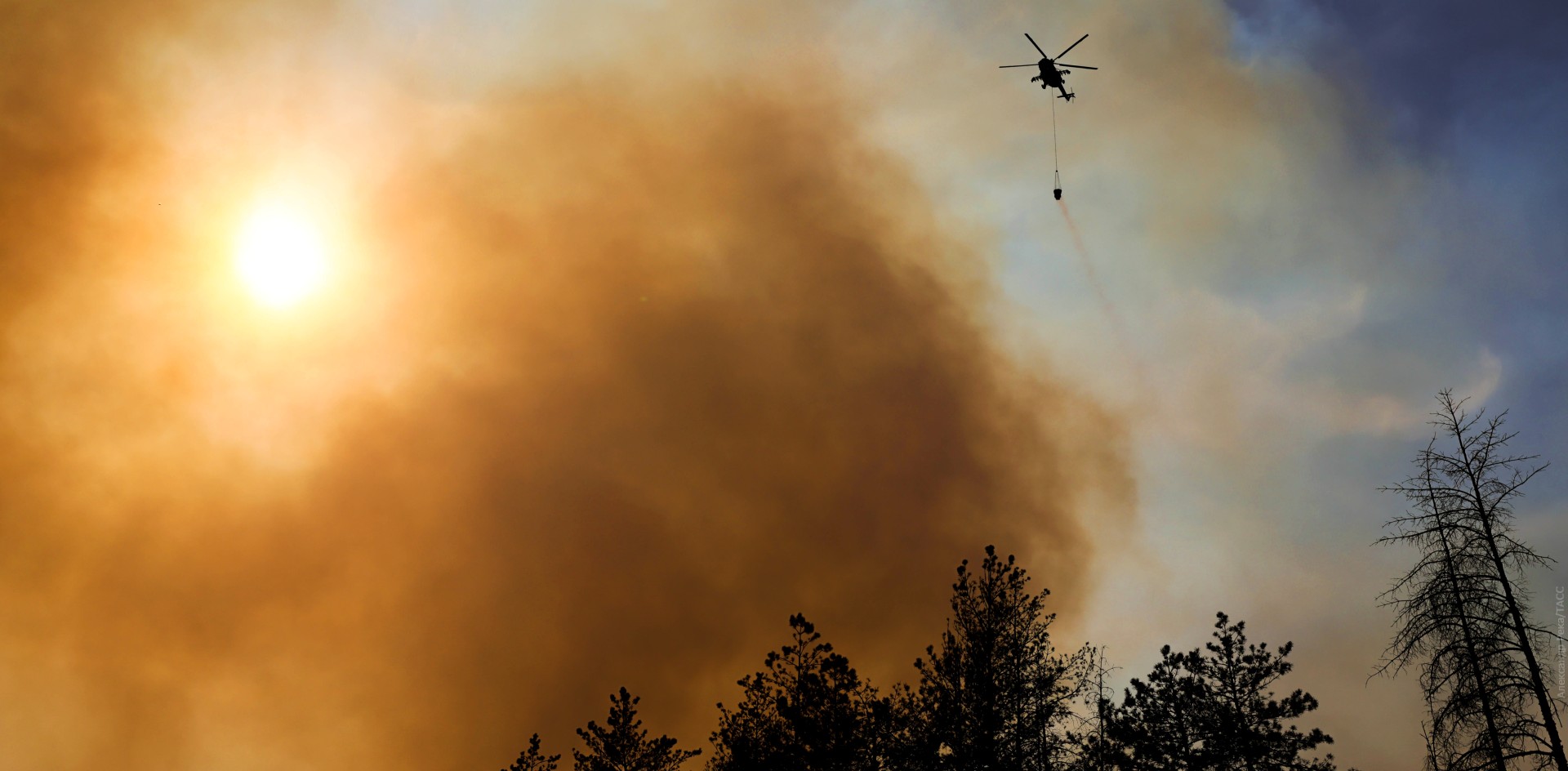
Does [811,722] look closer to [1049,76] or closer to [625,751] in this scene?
[625,751]

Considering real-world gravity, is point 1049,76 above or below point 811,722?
above

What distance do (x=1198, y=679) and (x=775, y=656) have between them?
1562cm

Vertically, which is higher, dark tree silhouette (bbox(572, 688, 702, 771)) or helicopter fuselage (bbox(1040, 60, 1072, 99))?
helicopter fuselage (bbox(1040, 60, 1072, 99))

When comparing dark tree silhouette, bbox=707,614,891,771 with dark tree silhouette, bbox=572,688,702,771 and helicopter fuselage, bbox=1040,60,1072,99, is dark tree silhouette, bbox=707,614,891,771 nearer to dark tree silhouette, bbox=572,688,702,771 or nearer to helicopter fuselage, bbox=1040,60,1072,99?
dark tree silhouette, bbox=572,688,702,771

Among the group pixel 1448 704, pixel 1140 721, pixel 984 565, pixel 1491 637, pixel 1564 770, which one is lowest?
pixel 1564 770

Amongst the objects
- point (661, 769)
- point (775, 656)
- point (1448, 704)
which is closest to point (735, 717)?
point (775, 656)

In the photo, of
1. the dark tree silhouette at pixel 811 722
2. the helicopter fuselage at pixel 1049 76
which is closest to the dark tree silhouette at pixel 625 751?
the dark tree silhouette at pixel 811 722

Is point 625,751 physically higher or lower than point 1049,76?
lower

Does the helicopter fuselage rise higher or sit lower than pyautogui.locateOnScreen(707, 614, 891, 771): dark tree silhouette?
higher

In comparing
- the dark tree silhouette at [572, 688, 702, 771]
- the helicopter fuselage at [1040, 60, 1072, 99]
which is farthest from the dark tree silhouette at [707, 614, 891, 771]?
the helicopter fuselage at [1040, 60, 1072, 99]

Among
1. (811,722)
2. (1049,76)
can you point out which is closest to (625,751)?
(811,722)

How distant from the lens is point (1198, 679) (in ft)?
95.2

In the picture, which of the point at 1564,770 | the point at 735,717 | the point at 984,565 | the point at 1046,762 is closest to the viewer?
the point at 1564,770

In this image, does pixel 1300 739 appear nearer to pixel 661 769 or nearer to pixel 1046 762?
pixel 1046 762
